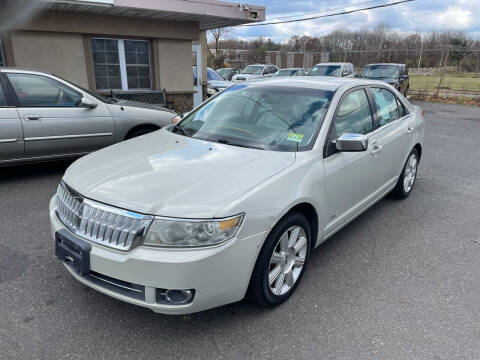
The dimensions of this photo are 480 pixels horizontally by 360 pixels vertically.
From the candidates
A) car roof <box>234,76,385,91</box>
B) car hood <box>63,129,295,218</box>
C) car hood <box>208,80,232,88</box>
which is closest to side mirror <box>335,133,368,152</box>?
car hood <box>63,129,295,218</box>

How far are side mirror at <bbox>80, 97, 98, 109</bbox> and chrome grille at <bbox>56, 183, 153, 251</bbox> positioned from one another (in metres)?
3.30

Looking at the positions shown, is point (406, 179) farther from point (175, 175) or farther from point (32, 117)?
point (32, 117)

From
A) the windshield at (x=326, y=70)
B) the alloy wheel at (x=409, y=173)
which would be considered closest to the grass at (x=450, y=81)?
the windshield at (x=326, y=70)

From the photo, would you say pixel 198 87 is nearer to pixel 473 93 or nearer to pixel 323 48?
pixel 473 93

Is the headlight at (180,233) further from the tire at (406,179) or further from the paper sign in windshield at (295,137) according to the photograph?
the tire at (406,179)

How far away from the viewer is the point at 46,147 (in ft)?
17.7

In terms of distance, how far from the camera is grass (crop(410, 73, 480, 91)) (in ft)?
76.7

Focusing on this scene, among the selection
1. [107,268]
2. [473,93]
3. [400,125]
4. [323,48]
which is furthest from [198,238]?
[323,48]

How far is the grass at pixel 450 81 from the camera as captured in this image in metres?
23.4

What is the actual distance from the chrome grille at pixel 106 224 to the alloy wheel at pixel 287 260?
3.20ft

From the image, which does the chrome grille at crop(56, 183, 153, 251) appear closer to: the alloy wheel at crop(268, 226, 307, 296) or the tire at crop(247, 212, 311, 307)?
the tire at crop(247, 212, 311, 307)

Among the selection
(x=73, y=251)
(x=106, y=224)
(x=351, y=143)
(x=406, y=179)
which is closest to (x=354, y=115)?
(x=351, y=143)

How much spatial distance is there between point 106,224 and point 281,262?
4.17ft

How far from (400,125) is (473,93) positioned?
19.5 metres
